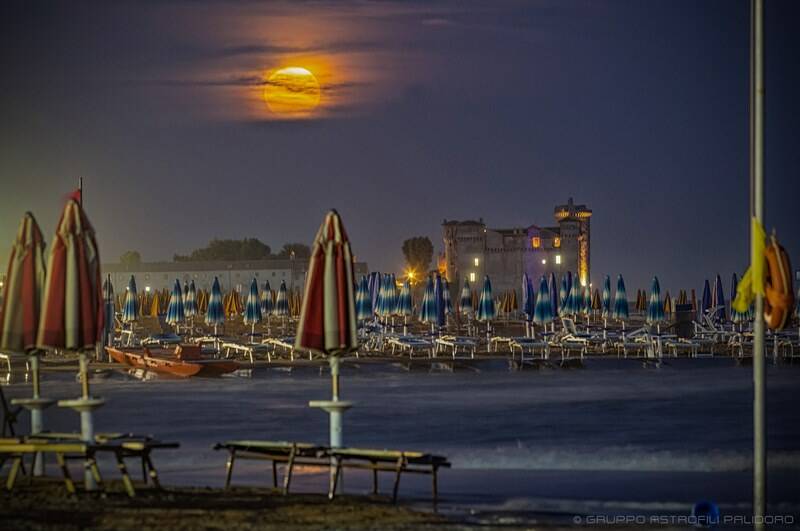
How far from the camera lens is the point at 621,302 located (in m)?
47.6

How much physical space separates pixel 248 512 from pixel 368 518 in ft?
3.18

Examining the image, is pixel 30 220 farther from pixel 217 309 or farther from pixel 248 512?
pixel 217 309

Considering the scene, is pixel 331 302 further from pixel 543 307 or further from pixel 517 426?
pixel 543 307

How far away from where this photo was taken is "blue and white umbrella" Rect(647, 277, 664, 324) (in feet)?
148

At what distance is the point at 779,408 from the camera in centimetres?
2448

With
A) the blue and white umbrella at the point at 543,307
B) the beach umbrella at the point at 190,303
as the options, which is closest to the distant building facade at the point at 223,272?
the beach umbrella at the point at 190,303

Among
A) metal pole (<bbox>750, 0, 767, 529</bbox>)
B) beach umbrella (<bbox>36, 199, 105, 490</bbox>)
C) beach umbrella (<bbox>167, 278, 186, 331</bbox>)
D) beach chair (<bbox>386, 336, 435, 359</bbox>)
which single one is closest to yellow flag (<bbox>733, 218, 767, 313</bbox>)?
metal pole (<bbox>750, 0, 767, 529</bbox>)

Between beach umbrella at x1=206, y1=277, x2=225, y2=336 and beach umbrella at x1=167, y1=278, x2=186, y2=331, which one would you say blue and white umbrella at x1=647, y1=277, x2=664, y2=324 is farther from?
beach umbrella at x1=167, y1=278, x2=186, y2=331

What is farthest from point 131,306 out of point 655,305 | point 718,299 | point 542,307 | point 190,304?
point 718,299

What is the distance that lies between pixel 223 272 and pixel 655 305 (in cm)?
10222

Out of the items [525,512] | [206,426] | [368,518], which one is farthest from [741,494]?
[206,426]

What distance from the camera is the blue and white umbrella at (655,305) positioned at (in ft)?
148

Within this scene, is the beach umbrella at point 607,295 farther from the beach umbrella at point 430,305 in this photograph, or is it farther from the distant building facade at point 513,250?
the distant building facade at point 513,250

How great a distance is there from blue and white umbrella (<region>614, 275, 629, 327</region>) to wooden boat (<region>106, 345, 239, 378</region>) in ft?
57.1
